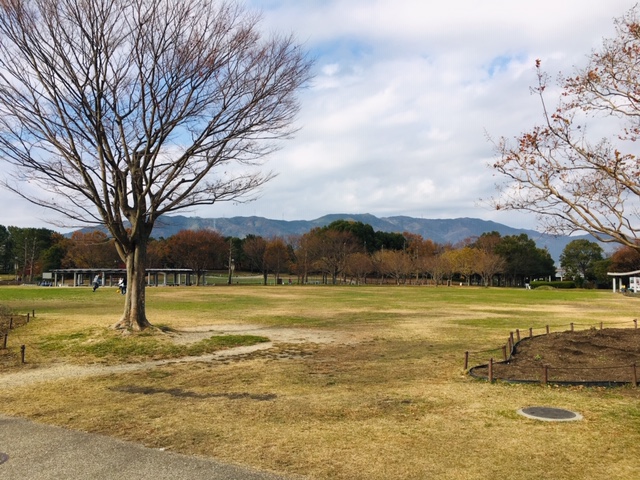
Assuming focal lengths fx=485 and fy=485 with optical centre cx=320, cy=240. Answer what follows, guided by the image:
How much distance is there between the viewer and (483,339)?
15.4m

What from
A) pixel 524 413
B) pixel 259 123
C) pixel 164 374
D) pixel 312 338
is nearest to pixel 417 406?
pixel 524 413

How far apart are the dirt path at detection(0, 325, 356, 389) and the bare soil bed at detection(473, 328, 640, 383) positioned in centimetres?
559

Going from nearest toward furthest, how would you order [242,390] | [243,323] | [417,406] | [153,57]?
[417,406] → [242,390] → [153,57] → [243,323]

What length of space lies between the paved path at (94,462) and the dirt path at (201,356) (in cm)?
399

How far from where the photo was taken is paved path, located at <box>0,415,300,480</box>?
4.79 metres

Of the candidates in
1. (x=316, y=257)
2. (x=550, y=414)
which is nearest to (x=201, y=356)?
(x=550, y=414)

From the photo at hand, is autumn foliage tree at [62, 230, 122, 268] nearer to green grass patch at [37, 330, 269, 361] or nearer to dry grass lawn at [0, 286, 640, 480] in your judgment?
green grass patch at [37, 330, 269, 361]

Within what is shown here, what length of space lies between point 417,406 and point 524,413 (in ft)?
4.90

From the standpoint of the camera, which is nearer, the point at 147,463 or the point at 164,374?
the point at 147,463

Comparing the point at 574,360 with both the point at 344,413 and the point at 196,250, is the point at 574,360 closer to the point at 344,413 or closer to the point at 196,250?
the point at 344,413

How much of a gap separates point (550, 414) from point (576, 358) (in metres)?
4.33

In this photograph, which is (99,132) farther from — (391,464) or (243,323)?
(391,464)

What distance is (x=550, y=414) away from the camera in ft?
22.3

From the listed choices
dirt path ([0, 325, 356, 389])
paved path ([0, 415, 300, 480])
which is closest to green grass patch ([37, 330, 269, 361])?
dirt path ([0, 325, 356, 389])
